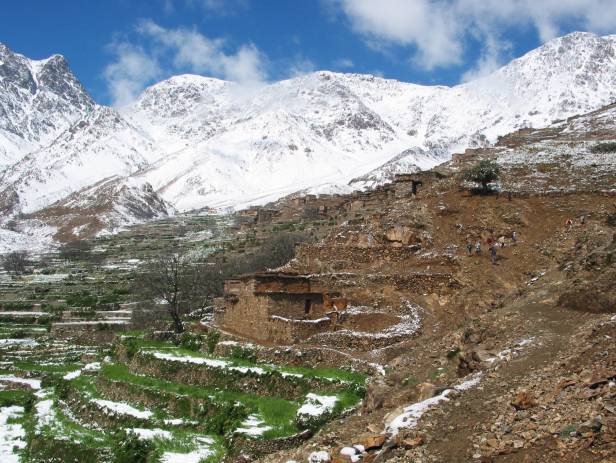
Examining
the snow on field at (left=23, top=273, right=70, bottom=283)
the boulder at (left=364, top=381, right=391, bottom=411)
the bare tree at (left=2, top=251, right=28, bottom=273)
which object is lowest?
the boulder at (left=364, top=381, right=391, bottom=411)

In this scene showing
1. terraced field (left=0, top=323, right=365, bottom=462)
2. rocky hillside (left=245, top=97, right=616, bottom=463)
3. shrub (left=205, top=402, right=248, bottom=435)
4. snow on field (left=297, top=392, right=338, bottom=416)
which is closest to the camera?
rocky hillside (left=245, top=97, right=616, bottom=463)

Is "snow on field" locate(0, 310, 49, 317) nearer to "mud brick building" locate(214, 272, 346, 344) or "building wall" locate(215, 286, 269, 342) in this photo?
"building wall" locate(215, 286, 269, 342)

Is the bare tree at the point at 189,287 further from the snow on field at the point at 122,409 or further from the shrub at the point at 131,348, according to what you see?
the snow on field at the point at 122,409

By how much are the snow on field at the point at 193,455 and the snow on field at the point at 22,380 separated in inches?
756

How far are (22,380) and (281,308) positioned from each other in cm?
1820

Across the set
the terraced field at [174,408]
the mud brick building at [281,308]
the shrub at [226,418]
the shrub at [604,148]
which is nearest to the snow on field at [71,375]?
the terraced field at [174,408]

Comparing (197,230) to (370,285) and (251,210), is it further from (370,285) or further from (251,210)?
(370,285)

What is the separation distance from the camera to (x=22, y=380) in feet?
110

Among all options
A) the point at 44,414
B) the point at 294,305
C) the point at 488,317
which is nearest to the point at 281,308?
the point at 294,305

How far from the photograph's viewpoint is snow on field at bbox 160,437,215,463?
48.2ft

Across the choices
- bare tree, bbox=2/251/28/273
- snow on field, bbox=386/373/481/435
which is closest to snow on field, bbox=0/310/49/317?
bare tree, bbox=2/251/28/273

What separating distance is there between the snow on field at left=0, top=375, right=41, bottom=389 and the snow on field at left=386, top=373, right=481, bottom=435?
1020 inches

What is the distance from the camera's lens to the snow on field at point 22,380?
105 ft

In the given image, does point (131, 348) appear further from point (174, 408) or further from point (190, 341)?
point (174, 408)
